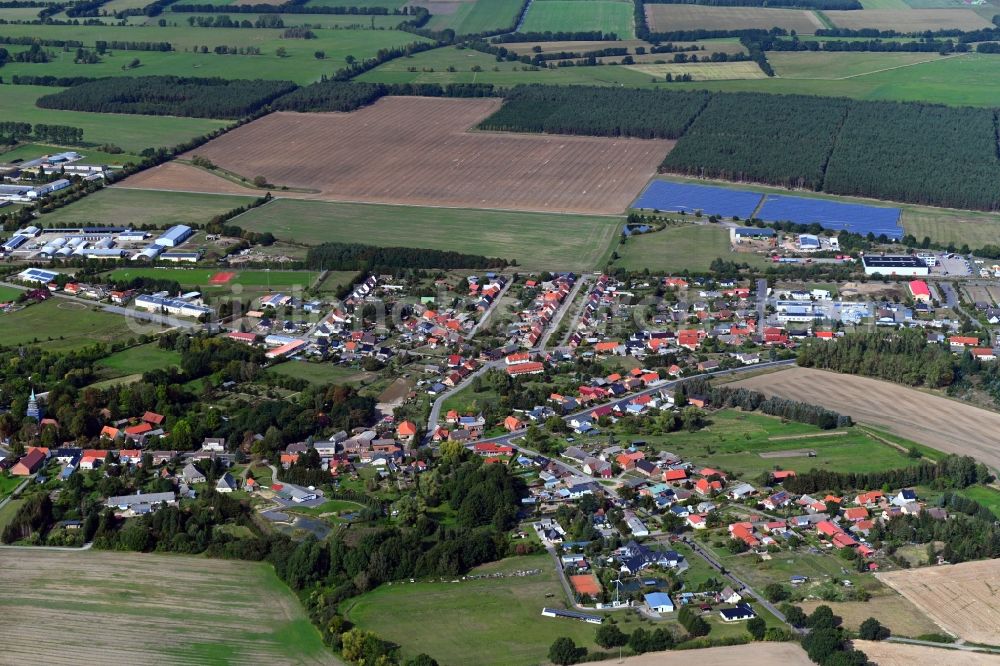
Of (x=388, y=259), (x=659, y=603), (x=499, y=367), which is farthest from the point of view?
(x=388, y=259)

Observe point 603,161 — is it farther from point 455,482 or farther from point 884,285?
point 455,482

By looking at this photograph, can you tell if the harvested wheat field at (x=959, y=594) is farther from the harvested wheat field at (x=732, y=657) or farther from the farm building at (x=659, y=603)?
the farm building at (x=659, y=603)

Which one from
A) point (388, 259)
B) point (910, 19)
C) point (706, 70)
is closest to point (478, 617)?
point (388, 259)

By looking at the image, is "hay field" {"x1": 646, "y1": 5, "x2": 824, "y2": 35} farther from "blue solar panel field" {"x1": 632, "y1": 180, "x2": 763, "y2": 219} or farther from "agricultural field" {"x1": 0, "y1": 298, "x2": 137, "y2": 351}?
"agricultural field" {"x1": 0, "y1": 298, "x2": 137, "y2": 351}

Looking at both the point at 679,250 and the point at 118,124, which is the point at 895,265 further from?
the point at 118,124

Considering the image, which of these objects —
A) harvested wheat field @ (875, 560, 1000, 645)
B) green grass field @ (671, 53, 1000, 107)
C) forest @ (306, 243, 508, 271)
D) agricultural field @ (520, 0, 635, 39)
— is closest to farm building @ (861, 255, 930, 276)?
forest @ (306, 243, 508, 271)

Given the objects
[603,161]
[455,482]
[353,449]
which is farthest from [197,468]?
[603,161]
